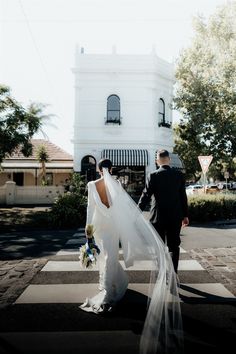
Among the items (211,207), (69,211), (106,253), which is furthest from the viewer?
(211,207)

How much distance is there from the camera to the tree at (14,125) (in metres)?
19.1

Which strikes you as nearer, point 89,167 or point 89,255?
point 89,255

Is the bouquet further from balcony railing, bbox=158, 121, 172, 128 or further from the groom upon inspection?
balcony railing, bbox=158, 121, 172, 128

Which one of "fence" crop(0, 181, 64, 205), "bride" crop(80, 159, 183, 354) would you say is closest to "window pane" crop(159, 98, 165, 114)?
"fence" crop(0, 181, 64, 205)

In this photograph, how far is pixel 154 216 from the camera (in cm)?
568

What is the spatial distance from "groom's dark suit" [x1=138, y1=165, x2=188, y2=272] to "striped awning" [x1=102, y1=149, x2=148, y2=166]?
19513 mm

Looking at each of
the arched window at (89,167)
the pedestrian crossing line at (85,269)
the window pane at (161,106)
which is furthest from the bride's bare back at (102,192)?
the window pane at (161,106)

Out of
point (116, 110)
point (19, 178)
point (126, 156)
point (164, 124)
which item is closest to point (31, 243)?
point (126, 156)

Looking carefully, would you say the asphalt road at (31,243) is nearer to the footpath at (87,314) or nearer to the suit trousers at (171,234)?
the footpath at (87,314)

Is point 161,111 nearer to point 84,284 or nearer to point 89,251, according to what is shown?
point 84,284

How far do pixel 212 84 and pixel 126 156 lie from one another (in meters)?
7.28

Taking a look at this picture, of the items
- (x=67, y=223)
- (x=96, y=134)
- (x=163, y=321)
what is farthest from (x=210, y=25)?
(x=163, y=321)

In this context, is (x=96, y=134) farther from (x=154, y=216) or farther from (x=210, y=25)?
(x=154, y=216)

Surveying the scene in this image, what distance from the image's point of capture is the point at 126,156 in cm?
2564
